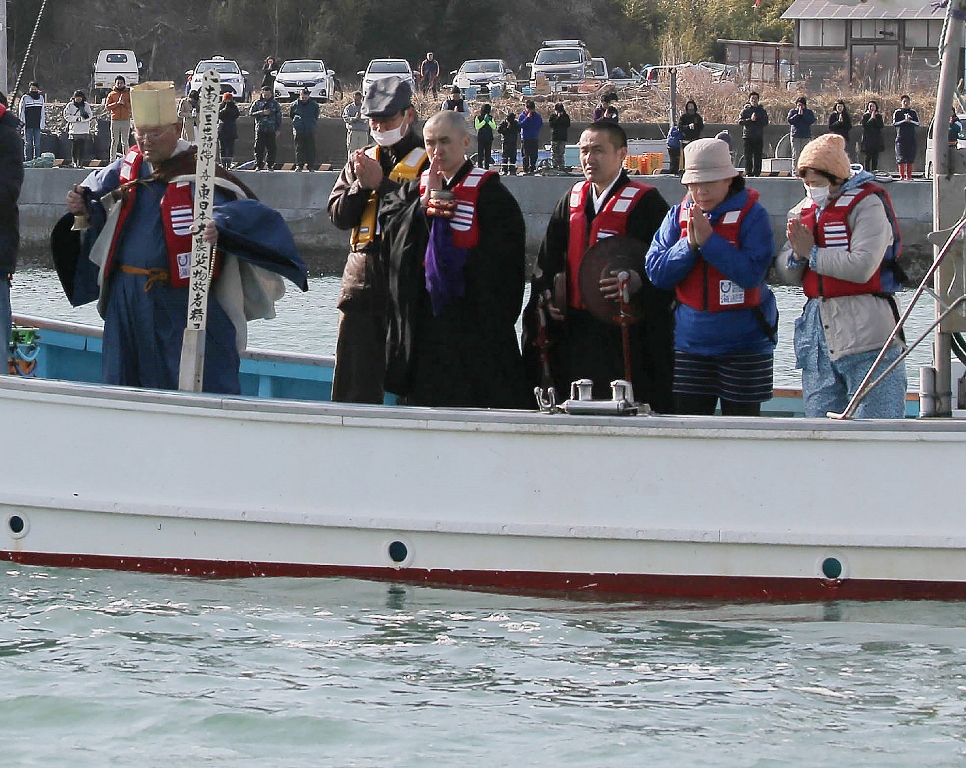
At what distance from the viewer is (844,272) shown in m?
5.76

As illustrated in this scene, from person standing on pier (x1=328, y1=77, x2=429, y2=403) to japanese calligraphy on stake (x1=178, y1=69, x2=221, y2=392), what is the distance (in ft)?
2.15

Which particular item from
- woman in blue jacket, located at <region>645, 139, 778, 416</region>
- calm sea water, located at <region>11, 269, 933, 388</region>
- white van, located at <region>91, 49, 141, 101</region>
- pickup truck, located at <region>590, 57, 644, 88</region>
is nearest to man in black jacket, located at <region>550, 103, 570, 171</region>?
calm sea water, located at <region>11, 269, 933, 388</region>

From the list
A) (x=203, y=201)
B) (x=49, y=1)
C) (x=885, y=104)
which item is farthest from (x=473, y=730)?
(x=49, y=1)

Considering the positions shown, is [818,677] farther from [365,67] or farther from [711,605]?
[365,67]

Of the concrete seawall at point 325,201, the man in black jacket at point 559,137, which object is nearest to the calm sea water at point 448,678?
the concrete seawall at point 325,201

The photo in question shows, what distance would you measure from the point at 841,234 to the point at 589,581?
1.54 m

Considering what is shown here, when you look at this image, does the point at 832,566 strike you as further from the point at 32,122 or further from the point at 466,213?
the point at 32,122

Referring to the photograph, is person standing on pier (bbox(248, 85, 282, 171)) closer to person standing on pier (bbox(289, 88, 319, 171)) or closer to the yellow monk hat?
person standing on pier (bbox(289, 88, 319, 171))

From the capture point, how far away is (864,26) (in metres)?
48.6

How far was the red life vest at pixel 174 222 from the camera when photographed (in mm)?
6270

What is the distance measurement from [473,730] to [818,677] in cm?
122

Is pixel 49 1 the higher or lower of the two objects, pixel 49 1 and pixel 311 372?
the higher

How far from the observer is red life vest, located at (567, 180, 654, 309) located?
20.2ft

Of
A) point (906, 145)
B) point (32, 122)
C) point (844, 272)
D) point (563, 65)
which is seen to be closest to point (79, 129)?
point (32, 122)
